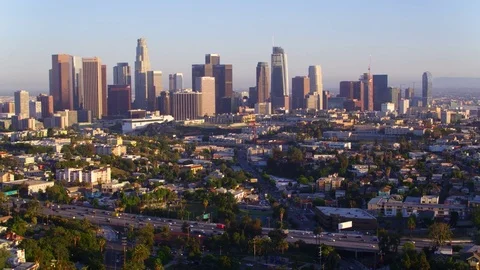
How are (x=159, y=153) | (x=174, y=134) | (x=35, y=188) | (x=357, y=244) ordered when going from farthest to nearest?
(x=174, y=134)
(x=159, y=153)
(x=35, y=188)
(x=357, y=244)

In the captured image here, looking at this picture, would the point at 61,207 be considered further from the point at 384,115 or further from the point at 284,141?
the point at 384,115

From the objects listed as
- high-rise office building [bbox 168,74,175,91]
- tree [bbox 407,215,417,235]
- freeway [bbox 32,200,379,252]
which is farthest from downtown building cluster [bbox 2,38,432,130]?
tree [bbox 407,215,417,235]

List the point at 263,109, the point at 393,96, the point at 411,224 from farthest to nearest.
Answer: the point at 393,96
the point at 263,109
the point at 411,224

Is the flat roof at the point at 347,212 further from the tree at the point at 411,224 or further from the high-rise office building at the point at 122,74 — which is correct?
the high-rise office building at the point at 122,74

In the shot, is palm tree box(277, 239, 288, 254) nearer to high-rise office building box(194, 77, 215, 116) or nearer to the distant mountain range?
high-rise office building box(194, 77, 215, 116)

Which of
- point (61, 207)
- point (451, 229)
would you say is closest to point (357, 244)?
point (451, 229)

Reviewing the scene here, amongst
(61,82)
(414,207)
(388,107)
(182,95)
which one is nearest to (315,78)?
(388,107)

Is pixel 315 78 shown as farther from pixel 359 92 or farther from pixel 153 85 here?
pixel 153 85
